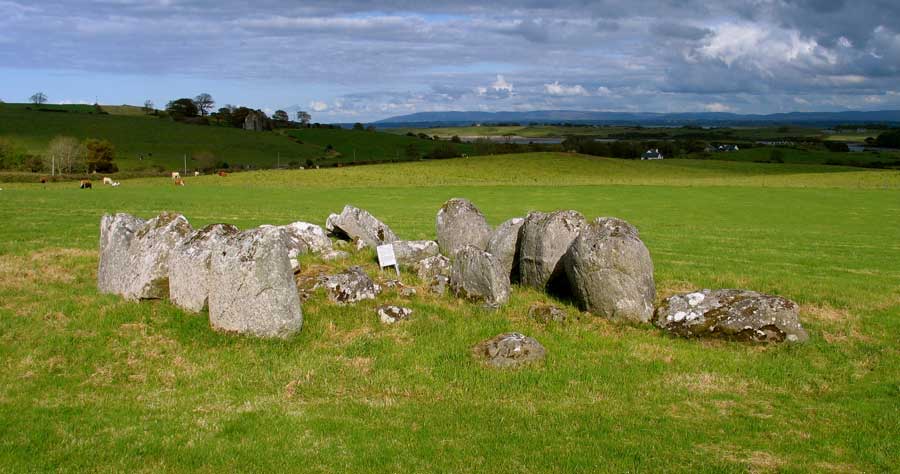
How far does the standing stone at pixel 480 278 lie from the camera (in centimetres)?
1638

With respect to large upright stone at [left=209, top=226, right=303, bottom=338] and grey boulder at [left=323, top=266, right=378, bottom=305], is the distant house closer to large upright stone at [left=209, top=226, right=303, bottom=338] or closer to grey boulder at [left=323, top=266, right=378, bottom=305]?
grey boulder at [left=323, top=266, right=378, bottom=305]

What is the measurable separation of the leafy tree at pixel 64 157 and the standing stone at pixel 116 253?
88388 millimetres

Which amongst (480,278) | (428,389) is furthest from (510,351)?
(480,278)

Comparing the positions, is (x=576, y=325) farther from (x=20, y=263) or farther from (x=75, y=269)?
(x=20, y=263)

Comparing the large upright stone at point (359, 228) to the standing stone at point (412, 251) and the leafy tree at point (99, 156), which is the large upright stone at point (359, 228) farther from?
the leafy tree at point (99, 156)

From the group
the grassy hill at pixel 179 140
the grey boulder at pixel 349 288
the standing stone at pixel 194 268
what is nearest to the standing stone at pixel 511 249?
the grey boulder at pixel 349 288

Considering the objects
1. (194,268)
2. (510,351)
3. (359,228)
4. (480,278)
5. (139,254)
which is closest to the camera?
(510,351)

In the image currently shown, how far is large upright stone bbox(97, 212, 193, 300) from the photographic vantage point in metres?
15.3

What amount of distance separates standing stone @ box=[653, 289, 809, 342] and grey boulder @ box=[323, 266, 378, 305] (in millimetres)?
6553

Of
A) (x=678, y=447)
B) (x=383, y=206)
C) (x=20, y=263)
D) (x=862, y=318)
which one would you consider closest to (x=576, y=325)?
(x=678, y=447)

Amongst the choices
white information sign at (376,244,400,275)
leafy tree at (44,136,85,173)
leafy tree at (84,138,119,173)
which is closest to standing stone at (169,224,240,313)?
white information sign at (376,244,400,275)

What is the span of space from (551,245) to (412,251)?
4.77 meters

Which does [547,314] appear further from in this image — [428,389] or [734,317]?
[428,389]

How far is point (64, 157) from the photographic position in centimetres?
9412
